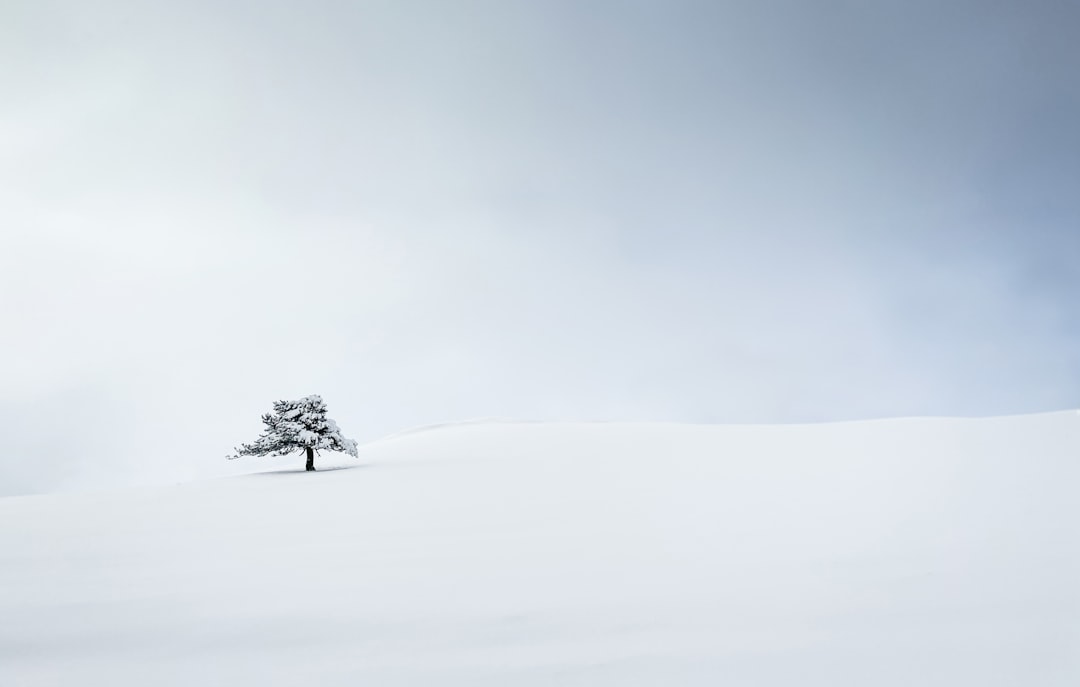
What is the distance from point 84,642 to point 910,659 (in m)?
5.65

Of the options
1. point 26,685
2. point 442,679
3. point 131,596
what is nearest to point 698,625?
point 442,679

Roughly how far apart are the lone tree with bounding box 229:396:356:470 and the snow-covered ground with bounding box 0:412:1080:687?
6.83 m

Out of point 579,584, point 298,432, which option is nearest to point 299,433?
point 298,432

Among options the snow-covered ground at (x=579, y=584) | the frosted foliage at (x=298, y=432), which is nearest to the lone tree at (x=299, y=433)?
the frosted foliage at (x=298, y=432)

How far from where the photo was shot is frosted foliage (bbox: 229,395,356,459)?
60.2 ft

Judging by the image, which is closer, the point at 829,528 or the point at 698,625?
the point at 698,625

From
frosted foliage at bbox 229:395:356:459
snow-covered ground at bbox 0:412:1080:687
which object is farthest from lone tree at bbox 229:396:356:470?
snow-covered ground at bbox 0:412:1080:687

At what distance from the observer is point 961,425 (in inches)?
659

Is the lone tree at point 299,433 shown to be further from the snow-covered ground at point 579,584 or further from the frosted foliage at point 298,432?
the snow-covered ground at point 579,584

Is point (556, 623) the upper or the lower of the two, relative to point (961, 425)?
lower

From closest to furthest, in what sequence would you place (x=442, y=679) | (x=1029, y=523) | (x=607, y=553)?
(x=442, y=679) < (x=607, y=553) < (x=1029, y=523)

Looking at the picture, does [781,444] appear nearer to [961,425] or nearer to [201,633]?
[961,425]

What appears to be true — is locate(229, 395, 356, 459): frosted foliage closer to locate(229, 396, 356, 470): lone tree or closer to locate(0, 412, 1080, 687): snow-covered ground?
locate(229, 396, 356, 470): lone tree

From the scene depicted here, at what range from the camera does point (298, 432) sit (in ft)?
60.5
